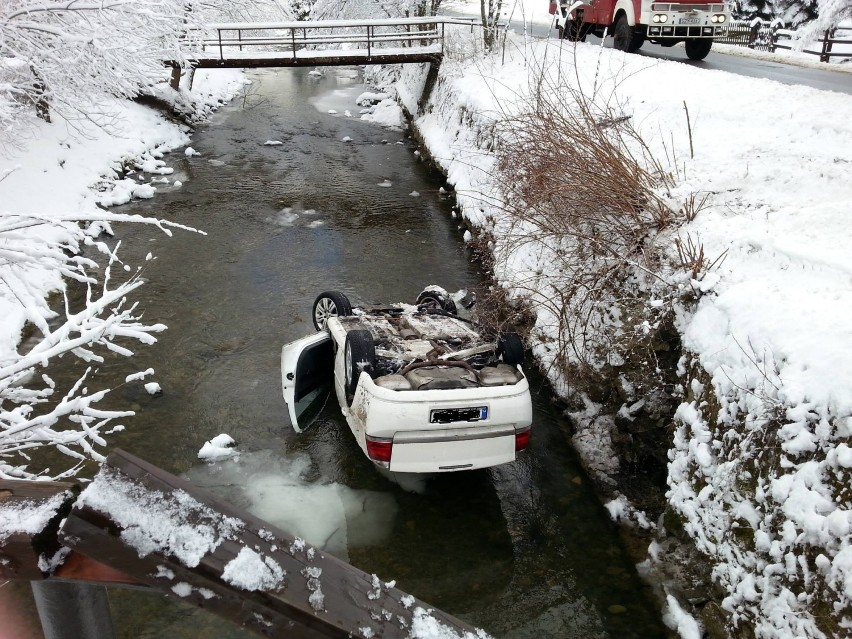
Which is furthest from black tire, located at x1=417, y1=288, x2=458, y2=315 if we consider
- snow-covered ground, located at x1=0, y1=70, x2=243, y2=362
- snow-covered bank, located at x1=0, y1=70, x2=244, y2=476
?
snow-covered ground, located at x1=0, y1=70, x2=243, y2=362

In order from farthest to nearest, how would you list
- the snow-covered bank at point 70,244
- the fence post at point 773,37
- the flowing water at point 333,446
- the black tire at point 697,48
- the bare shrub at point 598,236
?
the fence post at point 773,37 → the black tire at point 697,48 → the bare shrub at point 598,236 → the flowing water at point 333,446 → the snow-covered bank at point 70,244

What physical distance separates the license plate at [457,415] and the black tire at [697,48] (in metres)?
14.6

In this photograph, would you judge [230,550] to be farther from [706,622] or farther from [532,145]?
[532,145]

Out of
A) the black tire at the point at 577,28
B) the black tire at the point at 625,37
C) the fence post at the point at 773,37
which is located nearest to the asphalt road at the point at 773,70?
the black tire at the point at 625,37

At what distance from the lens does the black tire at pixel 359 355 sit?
597 centimetres

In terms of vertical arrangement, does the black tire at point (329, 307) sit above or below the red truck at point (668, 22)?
below

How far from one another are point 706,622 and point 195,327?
282 inches

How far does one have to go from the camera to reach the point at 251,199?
14.6 meters

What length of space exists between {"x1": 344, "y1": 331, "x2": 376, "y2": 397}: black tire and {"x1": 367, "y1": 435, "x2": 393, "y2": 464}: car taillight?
0.71 metres

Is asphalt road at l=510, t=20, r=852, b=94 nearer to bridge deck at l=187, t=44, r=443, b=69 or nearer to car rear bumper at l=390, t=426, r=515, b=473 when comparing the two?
bridge deck at l=187, t=44, r=443, b=69

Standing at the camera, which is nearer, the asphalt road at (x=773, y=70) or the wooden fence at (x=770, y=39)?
the asphalt road at (x=773, y=70)

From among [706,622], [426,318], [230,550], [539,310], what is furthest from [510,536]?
[230,550]

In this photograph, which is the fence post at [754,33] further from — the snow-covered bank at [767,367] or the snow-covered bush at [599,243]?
the snow-covered bush at [599,243]

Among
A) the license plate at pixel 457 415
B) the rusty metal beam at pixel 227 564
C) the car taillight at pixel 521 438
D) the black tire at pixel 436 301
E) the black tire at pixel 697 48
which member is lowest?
the car taillight at pixel 521 438
